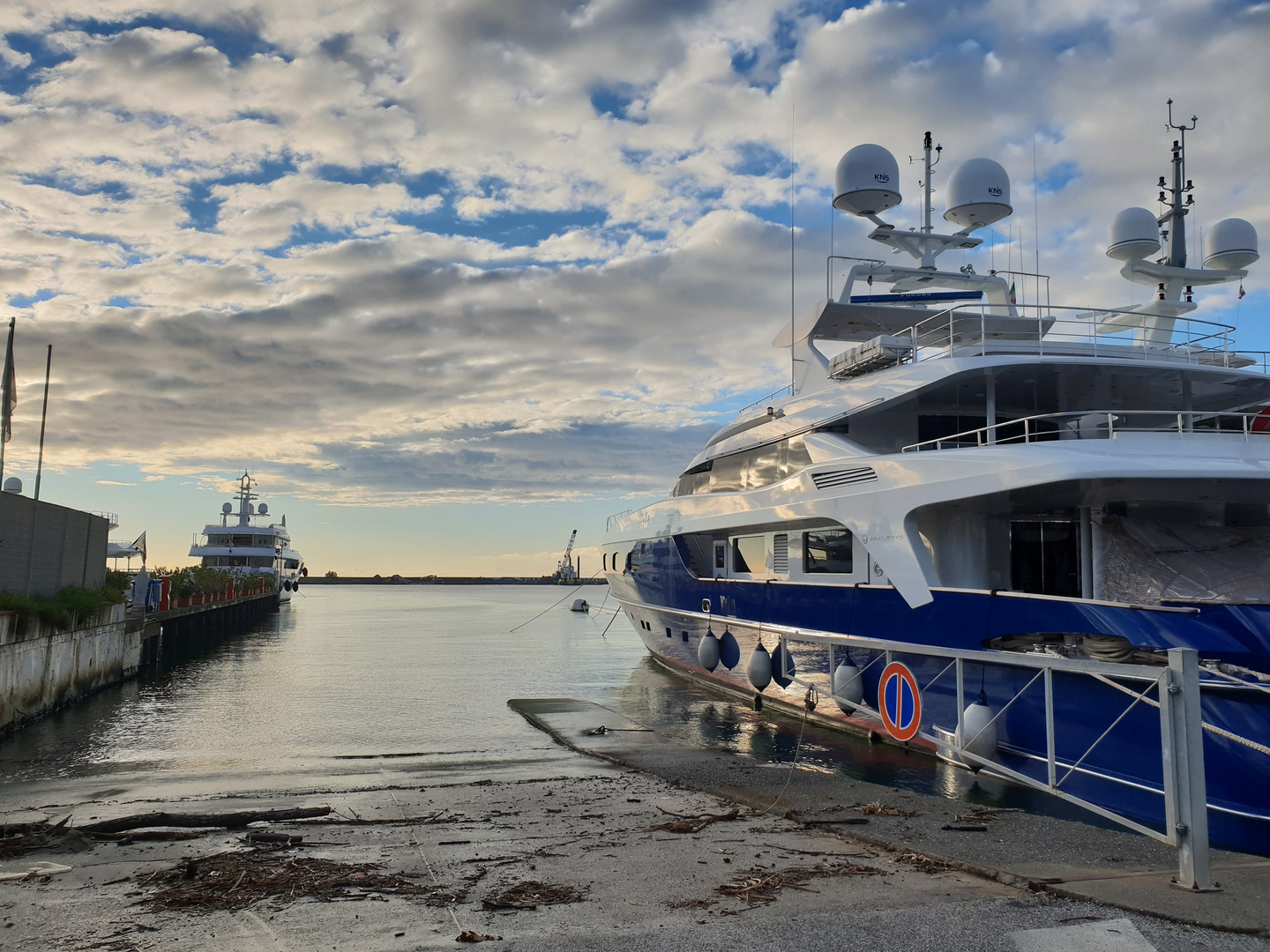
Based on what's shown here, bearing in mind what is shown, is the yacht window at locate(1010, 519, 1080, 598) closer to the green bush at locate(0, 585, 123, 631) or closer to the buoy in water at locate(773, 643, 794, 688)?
the buoy in water at locate(773, 643, 794, 688)

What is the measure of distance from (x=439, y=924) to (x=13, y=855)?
414 cm

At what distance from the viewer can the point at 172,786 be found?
12117 millimetres

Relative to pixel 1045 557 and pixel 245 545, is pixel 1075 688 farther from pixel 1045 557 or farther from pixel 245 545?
pixel 245 545

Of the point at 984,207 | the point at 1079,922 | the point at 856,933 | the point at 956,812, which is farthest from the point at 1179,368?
the point at 856,933

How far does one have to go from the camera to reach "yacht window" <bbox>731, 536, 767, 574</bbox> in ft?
59.0

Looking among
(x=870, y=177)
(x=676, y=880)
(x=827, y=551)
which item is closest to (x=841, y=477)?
(x=827, y=551)

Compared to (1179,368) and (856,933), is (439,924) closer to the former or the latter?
(856,933)

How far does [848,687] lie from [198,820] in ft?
30.9

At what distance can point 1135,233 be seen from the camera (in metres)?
17.8

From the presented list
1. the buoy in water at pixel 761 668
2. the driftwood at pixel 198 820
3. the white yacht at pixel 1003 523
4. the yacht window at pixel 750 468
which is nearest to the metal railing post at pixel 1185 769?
the white yacht at pixel 1003 523

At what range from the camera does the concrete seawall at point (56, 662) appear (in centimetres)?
1647

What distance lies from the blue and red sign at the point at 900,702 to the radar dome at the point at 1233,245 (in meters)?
12.8

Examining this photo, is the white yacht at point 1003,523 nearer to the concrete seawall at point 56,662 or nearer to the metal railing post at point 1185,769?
the metal railing post at point 1185,769

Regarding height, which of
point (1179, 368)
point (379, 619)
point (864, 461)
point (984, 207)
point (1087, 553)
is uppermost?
point (984, 207)
